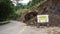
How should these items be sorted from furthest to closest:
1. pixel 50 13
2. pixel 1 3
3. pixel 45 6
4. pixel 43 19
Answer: pixel 1 3 → pixel 45 6 → pixel 50 13 → pixel 43 19

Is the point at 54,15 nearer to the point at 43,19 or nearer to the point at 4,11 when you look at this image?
the point at 43,19

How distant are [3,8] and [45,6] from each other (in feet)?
44.3

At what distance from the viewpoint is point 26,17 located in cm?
4994

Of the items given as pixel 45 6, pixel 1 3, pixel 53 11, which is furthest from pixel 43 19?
pixel 1 3

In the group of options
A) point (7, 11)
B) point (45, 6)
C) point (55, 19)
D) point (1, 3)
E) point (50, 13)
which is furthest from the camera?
point (7, 11)

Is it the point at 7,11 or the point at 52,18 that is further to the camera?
the point at 7,11

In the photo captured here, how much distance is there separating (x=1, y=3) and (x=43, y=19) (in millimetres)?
19816

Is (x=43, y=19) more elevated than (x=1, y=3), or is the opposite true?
(x=1, y=3)

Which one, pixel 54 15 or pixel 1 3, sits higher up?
pixel 1 3

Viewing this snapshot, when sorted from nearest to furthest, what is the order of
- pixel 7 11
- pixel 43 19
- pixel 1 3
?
pixel 43 19 < pixel 1 3 < pixel 7 11

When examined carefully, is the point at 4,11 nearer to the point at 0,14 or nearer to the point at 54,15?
the point at 0,14

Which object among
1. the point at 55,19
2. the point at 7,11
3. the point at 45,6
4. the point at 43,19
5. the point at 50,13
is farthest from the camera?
the point at 7,11

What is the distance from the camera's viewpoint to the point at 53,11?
110 feet

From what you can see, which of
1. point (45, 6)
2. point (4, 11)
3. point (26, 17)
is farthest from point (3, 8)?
point (45, 6)
